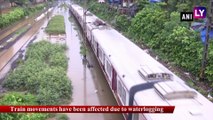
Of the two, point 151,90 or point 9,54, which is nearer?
point 151,90

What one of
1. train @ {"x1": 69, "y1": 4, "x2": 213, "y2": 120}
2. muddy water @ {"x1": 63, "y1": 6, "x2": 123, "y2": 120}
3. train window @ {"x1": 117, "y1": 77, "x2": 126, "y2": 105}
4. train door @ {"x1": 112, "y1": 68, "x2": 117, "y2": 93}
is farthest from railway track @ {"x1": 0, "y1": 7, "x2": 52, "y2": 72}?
train window @ {"x1": 117, "y1": 77, "x2": 126, "y2": 105}

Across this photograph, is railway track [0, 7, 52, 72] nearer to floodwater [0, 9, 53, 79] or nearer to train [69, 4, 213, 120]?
floodwater [0, 9, 53, 79]

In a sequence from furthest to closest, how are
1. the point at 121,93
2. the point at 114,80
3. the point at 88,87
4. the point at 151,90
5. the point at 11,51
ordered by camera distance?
the point at 11,51 → the point at 88,87 → the point at 114,80 → the point at 121,93 → the point at 151,90

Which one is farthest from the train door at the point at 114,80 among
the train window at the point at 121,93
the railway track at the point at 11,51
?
the railway track at the point at 11,51

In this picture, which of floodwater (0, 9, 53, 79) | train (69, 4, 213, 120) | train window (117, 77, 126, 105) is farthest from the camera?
floodwater (0, 9, 53, 79)

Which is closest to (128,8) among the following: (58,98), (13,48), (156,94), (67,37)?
(67,37)

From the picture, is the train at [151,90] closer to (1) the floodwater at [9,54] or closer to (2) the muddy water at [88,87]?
(2) the muddy water at [88,87]

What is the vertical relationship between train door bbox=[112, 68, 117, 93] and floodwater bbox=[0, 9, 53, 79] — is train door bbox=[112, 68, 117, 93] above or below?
above

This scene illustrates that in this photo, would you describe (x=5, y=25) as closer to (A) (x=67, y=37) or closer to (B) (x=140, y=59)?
(A) (x=67, y=37)

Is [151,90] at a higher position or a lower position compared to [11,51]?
higher

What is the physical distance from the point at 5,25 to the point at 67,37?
12.3 metres

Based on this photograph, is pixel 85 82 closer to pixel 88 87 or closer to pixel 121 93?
pixel 88 87

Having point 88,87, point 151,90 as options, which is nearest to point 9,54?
point 88,87

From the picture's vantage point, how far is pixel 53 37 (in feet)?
123
